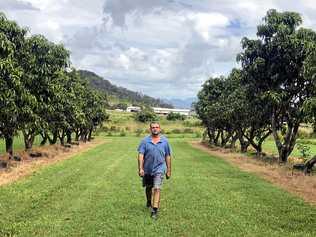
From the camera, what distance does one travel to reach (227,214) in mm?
13266

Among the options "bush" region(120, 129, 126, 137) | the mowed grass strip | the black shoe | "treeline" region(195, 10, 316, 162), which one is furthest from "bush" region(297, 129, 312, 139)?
the black shoe

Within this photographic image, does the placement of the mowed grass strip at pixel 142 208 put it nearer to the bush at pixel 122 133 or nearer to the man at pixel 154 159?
the man at pixel 154 159

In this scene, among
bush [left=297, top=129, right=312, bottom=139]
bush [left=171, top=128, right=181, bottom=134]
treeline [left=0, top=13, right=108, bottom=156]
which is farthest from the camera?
bush [left=171, top=128, right=181, bottom=134]

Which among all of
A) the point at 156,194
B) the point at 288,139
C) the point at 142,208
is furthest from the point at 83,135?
the point at 156,194

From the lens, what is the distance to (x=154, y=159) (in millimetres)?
13281

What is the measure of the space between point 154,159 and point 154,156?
8cm

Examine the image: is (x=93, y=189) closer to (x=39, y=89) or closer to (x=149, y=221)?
(x=149, y=221)

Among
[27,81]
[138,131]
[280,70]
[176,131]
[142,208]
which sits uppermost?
[280,70]

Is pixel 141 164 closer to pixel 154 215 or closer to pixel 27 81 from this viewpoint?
pixel 154 215

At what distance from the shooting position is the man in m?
13.2

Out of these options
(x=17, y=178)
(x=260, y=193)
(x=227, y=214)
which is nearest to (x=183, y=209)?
(x=227, y=214)

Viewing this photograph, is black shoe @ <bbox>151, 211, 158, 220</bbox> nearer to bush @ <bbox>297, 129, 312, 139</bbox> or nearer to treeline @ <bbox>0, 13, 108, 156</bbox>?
treeline @ <bbox>0, 13, 108, 156</bbox>

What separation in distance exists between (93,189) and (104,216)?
5.49 metres

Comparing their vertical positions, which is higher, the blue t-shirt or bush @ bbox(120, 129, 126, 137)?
the blue t-shirt
